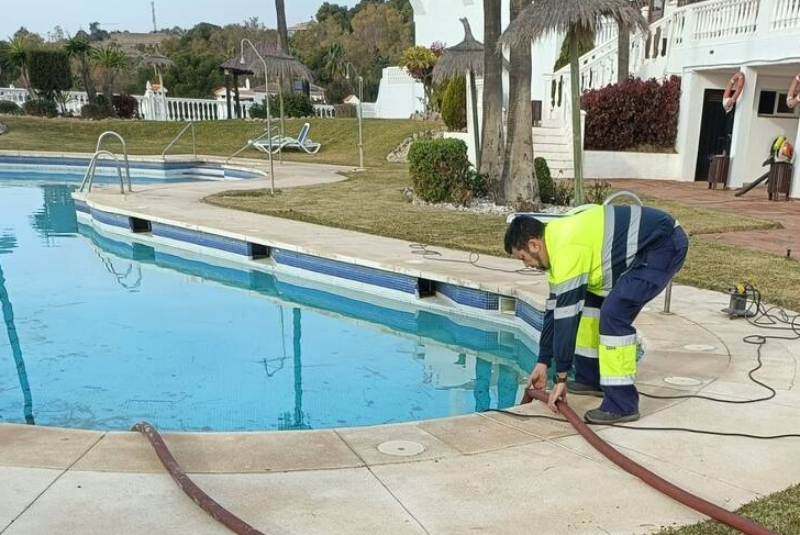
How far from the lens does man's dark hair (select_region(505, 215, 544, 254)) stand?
9.89 ft

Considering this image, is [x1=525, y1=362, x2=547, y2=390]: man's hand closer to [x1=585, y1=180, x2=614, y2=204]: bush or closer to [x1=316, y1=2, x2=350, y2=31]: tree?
[x1=585, y1=180, x2=614, y2=204]: bush

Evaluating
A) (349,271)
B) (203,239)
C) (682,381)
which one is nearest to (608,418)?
(682,381)

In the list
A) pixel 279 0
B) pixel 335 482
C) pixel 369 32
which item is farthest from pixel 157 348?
pixel 369 32

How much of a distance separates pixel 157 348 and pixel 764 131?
44.7ft

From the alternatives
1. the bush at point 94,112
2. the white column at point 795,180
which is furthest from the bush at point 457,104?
the bush at point 94,112

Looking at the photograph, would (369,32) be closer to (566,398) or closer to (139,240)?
(139,240)

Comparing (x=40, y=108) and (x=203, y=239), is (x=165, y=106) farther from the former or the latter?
(x=203, y=239)

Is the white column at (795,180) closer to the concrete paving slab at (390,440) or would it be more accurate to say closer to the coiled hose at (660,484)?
the coiled hose at (660,484)

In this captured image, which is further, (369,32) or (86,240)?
(369,32)

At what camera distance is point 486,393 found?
4.98 m

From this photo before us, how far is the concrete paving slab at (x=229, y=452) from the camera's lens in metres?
2.77

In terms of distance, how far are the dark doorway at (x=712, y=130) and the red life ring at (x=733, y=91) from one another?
1.14 meters

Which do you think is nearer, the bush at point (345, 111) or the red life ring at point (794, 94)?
the red life ring at point (794, 94)

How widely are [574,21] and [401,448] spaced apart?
20.3 ft
